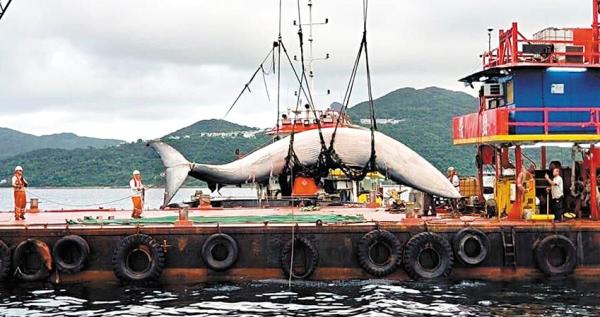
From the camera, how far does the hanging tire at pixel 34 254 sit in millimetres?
20938

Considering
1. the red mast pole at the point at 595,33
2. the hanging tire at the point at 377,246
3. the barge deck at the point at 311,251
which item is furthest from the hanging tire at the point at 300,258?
the red mast pole at the point at 595,33

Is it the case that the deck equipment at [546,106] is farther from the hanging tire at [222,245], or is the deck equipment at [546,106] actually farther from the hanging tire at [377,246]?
the hanging tire at [222,245]

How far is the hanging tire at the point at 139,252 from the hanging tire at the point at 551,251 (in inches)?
372

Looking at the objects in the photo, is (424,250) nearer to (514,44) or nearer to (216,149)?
(514,44)

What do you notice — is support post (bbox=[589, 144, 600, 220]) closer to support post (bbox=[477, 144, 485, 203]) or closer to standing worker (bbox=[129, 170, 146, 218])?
support post (bbox=[477, 144, 485, 203])

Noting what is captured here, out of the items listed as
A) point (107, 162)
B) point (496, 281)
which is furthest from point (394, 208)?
point (107, 162)

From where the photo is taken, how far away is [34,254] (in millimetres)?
21109

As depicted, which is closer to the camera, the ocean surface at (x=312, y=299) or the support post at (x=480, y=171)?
the ocean surface at (x=312, y=299)

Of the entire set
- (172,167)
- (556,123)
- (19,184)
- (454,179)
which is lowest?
(19,184)

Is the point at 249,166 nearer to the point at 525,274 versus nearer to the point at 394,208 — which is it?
the point at 394,208

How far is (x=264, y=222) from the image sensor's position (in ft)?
71.0

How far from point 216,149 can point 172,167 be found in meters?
77.0

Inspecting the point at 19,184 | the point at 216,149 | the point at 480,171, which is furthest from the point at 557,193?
the point at 216,149

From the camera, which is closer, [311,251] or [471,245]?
[311,251]
